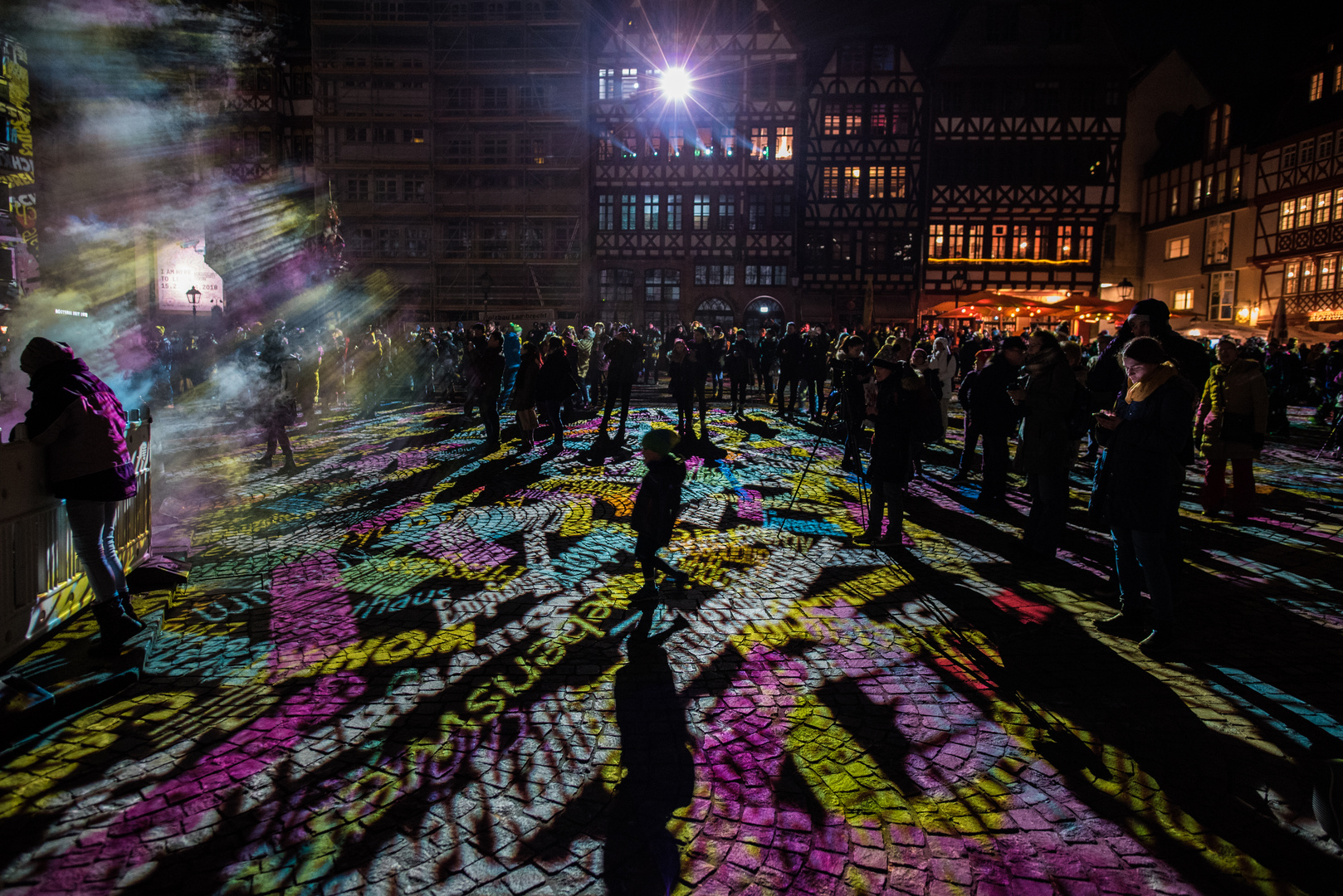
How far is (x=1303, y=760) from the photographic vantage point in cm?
357

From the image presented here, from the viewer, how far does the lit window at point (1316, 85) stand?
1083 inches

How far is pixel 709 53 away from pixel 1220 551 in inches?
1317

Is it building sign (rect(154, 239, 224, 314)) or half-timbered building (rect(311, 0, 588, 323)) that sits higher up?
half-timbered building (rect(311, 0, 588, 323))

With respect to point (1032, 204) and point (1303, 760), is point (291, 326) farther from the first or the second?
point (1032, 204)

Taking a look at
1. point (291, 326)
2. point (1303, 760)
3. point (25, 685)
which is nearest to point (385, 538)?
point (25, 685)

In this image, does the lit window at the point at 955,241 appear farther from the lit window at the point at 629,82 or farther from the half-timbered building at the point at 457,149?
the half-timbered building at the point at 457,149

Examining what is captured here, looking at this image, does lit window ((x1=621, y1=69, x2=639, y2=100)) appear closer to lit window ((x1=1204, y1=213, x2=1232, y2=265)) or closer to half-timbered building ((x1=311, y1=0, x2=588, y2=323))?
half-timbered building ((x1=311, y1=0, x2=588, y2=323))

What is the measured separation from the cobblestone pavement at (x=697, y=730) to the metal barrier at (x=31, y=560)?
0.35m

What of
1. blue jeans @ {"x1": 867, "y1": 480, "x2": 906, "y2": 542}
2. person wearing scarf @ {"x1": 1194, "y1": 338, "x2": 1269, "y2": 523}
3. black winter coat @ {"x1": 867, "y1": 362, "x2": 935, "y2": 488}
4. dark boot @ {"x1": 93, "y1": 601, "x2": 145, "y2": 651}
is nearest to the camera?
dark boot @ {"x1": 93, "y1": 601, "x2": 145, "y2": 651}

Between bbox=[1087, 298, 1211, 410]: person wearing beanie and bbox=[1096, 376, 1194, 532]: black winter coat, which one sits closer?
bbox=[1096, 376, 1194, 532]: black winter coat

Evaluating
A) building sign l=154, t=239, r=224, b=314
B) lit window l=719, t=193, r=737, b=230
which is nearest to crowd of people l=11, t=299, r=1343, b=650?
lit window l=719, t=193, r=737, b=230

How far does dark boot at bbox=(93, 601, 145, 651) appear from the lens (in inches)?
184

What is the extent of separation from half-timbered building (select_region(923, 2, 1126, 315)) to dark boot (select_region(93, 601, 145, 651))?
1358 inches

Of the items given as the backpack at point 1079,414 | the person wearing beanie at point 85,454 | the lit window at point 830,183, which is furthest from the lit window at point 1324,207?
the person wearing beanie at point 85,454
